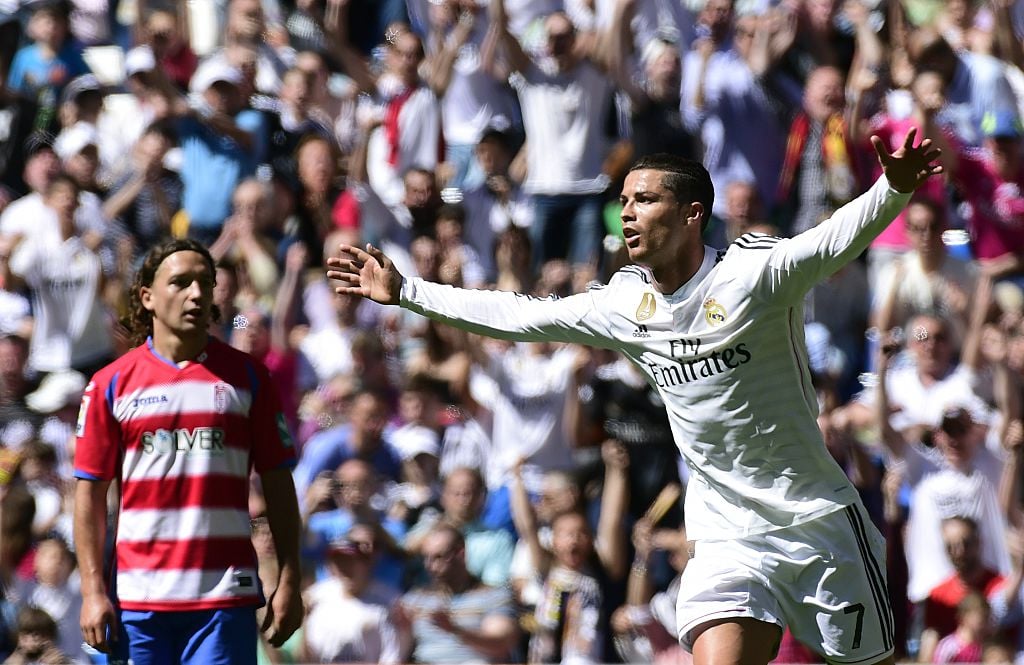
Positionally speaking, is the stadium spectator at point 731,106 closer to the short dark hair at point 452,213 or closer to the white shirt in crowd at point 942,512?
the short dark hair at point 452,213

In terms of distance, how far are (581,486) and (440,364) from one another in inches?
53.4

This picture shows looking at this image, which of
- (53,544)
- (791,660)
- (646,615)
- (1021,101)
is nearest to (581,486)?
(646,615)

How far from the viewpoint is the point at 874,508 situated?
938 cm

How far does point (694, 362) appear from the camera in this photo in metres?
5.66

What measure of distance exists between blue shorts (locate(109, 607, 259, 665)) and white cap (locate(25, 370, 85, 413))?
5025 millimetres

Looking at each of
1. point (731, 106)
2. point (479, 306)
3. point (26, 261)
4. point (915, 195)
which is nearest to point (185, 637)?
point (479, 306)

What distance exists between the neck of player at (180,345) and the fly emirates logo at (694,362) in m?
1.63

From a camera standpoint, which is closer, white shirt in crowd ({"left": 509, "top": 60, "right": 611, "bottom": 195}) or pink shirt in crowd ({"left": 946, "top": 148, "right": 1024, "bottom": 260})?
pink shirt in crowd ({"left": 946, "top": 148, "right": 1024, "bottom": 260})

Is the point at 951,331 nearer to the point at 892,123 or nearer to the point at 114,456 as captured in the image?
the point at 892,123

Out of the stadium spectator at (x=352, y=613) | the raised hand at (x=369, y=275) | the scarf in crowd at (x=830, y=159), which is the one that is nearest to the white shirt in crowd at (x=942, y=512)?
the scarf in crowd at (x=830, y=159)

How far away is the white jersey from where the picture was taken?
5.59m

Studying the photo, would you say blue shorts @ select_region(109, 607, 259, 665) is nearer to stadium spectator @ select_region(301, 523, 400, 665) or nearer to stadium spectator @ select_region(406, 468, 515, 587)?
stadium spectator @ select_region(301, 523, 400, 665)

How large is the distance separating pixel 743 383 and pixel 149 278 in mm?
2175

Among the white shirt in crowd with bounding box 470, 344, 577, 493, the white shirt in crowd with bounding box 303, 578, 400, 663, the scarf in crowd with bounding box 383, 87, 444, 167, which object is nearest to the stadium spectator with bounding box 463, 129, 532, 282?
the scarf in crowd with bounding box 383, 87, 444, 167
